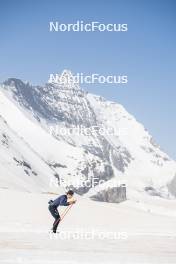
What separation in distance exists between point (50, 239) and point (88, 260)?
213 inches

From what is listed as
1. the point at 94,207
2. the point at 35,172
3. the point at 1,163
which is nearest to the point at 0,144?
the point at 35,172

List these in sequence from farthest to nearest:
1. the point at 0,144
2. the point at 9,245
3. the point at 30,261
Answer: the point at 0,144 < the point at 9,245 < the point at 30,261

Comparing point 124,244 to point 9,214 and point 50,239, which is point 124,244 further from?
point 9,214

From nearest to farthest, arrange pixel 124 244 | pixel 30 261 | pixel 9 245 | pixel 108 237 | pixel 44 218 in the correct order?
1. pixel 30 261
2. pixel 9 245
3. pixel 124 244
4. pixel 108 237
5. pixel 44 218

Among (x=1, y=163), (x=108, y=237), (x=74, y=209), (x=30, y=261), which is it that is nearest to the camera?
(x=30, y=261)

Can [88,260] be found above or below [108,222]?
above

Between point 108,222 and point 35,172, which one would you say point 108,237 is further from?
point 35,172

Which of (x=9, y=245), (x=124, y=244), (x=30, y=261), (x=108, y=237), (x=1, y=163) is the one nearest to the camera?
(x=30, y=261)

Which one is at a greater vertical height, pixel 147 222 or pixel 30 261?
pixel 30 261

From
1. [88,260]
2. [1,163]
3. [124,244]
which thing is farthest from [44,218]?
[1,163]

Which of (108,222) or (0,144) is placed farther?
(0,144)

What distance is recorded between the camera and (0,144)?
173 metres

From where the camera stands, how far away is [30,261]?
11.4m

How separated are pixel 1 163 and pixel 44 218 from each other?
115m
